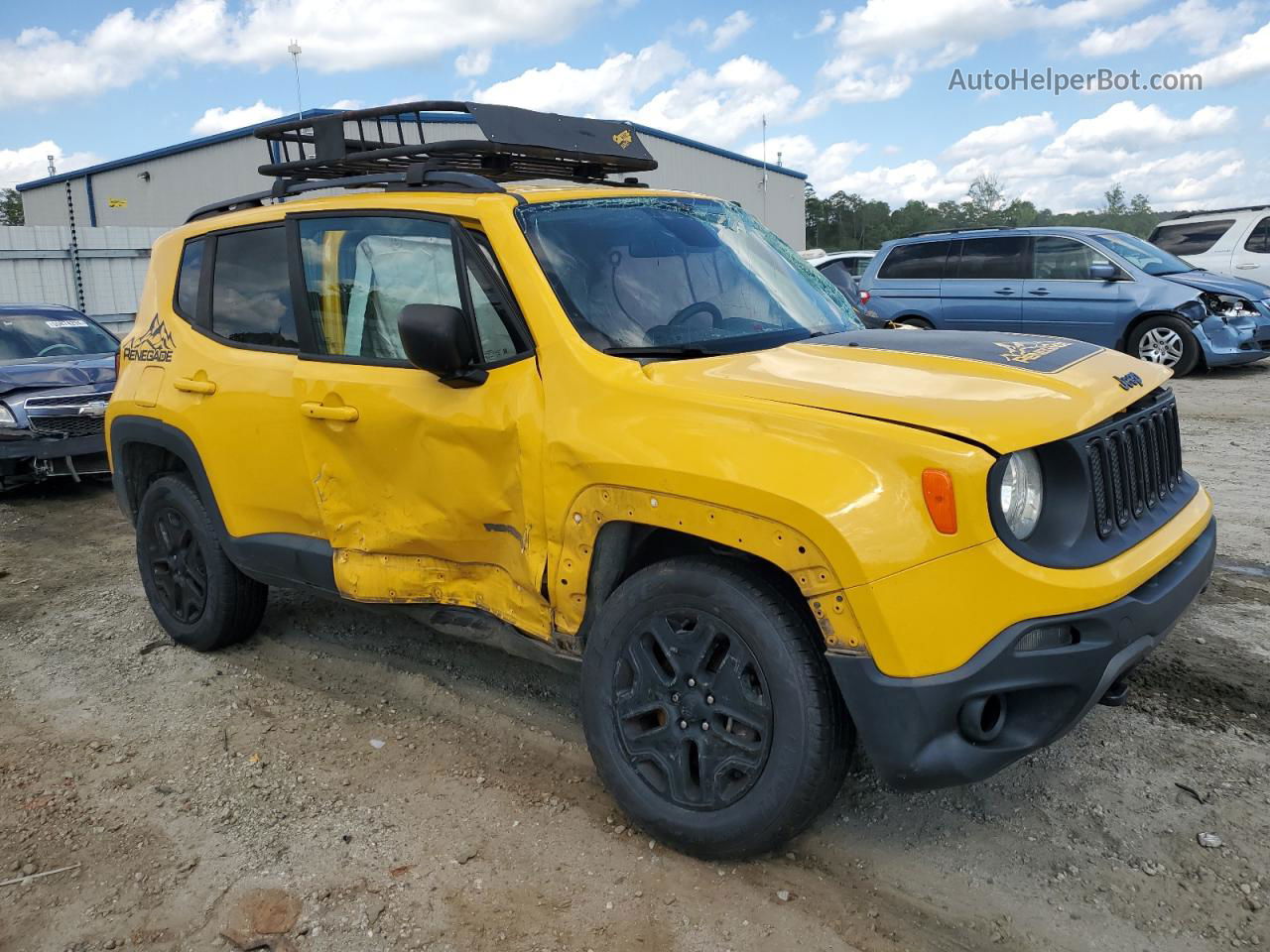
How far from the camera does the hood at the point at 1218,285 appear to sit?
11656 mm

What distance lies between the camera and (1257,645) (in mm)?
4176

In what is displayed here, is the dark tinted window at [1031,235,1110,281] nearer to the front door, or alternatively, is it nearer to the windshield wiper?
the windshield wiper

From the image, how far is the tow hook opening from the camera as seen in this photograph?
2.51 m

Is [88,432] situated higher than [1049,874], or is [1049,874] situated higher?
[88,432]

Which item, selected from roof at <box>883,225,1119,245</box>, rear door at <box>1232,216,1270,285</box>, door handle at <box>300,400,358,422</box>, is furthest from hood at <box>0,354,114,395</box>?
rear door at <box>1232,216,1270,285</box>

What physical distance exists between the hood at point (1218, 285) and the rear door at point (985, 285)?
160 cm

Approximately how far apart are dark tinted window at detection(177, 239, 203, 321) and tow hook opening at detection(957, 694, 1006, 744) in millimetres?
3545

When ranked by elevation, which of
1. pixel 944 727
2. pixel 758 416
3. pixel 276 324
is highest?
pixel 276 324

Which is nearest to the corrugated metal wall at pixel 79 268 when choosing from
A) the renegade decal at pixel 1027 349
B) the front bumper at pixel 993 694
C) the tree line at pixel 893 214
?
the renegade decal at pixel 1027 349

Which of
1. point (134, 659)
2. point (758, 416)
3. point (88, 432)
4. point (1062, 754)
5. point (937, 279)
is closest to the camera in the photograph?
point (758, 416)

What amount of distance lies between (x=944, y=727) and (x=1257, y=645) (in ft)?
7.99

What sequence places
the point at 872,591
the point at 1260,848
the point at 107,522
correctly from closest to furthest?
the point at 872,591, the point at 1260,848, the point at 107,522

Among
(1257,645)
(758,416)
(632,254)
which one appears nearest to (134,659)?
(632,254)

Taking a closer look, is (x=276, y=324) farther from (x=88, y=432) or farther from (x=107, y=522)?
(x=88, y=432)
